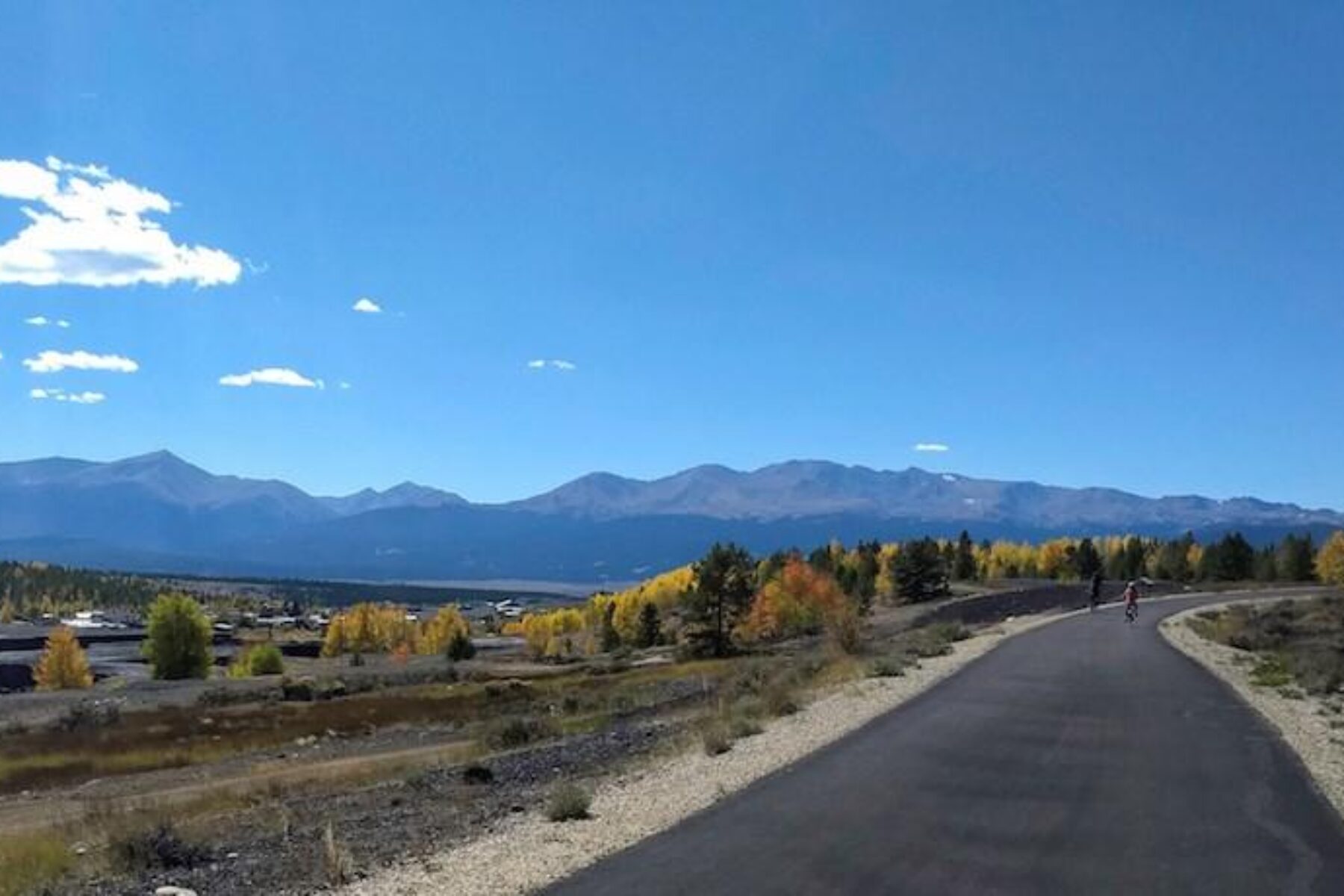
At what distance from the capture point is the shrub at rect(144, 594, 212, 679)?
3976 inches

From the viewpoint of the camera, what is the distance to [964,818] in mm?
13406

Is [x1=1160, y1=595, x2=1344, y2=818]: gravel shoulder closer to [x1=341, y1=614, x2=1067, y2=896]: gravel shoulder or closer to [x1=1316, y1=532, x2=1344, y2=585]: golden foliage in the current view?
[x1=341, y1=614, x2=1067, y2=896]: gravel shoulder

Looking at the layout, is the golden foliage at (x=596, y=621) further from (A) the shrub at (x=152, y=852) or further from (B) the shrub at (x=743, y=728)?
(A) the shrub at (x=152, y=852)

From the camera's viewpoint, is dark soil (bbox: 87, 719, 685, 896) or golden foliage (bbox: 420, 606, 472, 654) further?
golden foliage (bbox: 420, 606, 472, 654)

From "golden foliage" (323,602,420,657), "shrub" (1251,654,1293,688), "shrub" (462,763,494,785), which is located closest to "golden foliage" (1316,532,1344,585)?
"shrub" (1251,654,1293,688)

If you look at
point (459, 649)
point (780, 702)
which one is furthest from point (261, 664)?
point (780, 702)

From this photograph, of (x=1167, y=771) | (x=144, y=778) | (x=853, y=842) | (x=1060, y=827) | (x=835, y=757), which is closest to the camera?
(x=853, y=842)

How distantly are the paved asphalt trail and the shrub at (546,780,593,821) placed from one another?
4.75 feet

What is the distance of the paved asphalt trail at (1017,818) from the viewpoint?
1084cm

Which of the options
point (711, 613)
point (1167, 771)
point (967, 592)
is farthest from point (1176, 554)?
point (1167, 771)

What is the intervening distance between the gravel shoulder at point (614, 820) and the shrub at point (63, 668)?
9672 cm

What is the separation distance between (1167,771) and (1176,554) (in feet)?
433

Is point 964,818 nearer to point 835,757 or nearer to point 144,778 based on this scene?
point 835,757

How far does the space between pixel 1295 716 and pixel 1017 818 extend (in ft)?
42.6
